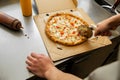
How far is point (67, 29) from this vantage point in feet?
3.05

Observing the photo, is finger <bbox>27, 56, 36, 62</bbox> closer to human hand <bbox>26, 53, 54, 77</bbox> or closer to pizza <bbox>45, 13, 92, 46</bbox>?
human hand <bbox>26, 53, 54, 77</bbox>

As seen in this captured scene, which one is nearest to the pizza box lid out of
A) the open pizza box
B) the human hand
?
the open pizza box

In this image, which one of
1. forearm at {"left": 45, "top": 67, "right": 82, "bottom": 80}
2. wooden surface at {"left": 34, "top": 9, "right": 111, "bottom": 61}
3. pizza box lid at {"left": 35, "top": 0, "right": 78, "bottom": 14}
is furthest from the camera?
pizza box lid at {"left": 35, "top": 0, "right": 78, "bottom": 14}

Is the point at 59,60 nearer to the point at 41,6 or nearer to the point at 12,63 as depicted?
the point at 12,63

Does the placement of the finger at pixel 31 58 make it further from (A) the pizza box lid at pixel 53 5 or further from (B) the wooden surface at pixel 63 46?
(A) the pizza box lid at pixel 53 5

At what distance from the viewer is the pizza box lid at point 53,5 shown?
0.99 m

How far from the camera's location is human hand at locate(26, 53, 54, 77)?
697 mm

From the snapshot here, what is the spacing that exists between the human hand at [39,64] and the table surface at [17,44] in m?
0.03

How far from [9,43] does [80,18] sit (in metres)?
0.48

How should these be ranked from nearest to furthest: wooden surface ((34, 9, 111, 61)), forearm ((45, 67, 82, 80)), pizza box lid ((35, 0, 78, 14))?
1. forearm ((45, 67, 82, 80))
2. wooden surface ((34, 9, 111, 61))
3. pizza box lid ((35, 0, 78, 14))

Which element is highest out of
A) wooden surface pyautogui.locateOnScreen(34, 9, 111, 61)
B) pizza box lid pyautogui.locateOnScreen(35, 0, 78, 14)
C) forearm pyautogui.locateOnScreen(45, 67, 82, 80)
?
pizza box lid pyautogui.locateOnScreen(35, 0, 78, 14)

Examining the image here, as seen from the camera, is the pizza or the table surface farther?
the pizza

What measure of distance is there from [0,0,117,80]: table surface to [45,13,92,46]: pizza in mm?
89

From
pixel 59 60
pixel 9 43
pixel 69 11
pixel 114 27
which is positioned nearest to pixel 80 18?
pixel 69 11
